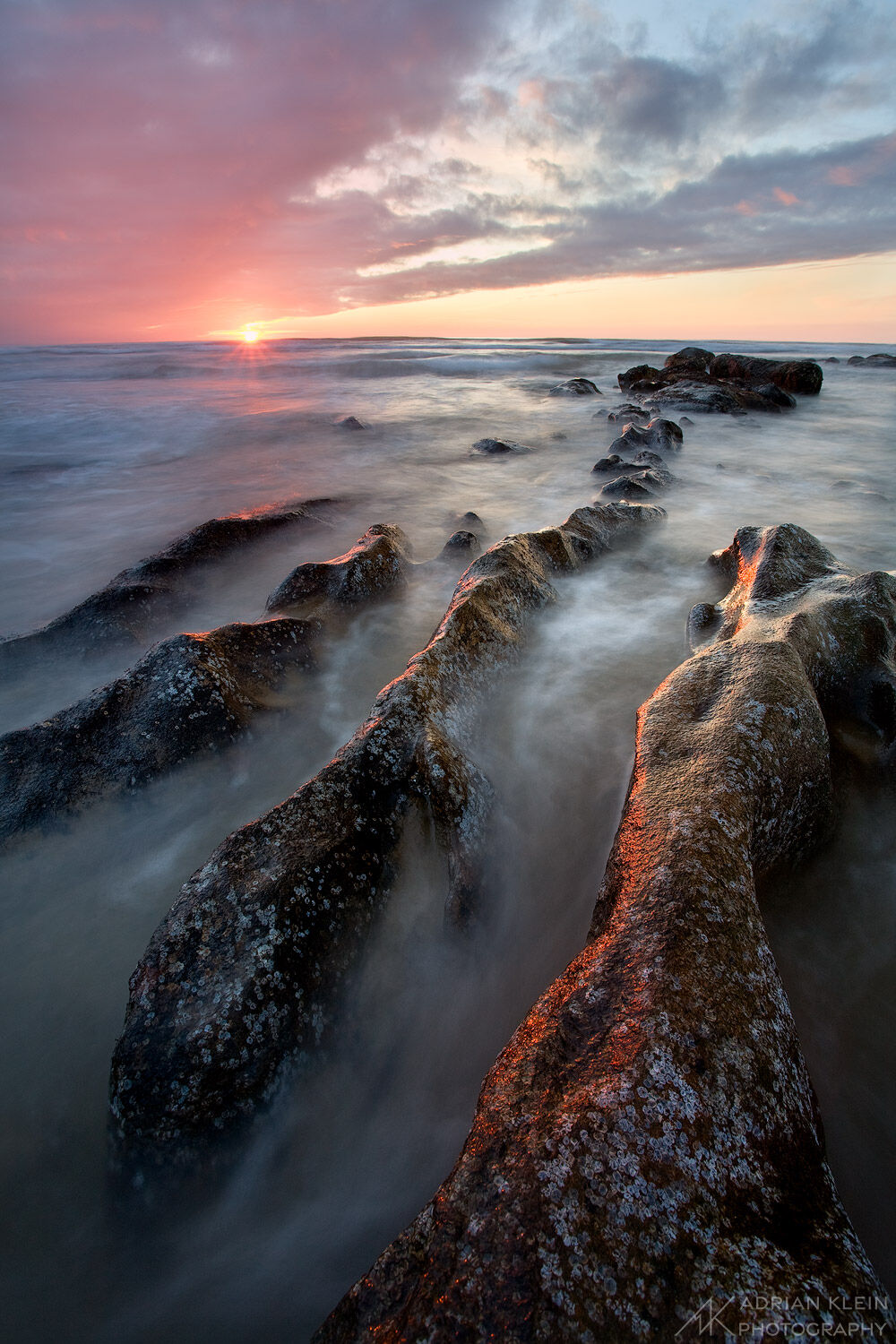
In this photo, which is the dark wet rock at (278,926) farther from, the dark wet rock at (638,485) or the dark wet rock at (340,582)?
the dark wet rock at (638,485)

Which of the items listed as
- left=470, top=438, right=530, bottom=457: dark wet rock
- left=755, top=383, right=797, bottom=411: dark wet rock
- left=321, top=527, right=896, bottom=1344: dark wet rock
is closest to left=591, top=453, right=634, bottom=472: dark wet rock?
left=470, top=438, right=530, bottom=457: dark wet rock

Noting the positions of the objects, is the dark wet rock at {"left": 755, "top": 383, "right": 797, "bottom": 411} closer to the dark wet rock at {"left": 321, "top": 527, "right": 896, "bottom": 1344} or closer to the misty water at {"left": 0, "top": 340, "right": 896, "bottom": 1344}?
the misty water at {"left": 0, "top": 340, "right": 896, "bottom": 1344}

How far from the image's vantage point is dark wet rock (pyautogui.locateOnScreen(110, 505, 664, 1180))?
7.22 ft

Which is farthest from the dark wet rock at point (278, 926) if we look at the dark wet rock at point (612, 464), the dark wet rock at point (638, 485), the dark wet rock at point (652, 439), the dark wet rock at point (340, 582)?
the dark wet rock at point (652, 439)

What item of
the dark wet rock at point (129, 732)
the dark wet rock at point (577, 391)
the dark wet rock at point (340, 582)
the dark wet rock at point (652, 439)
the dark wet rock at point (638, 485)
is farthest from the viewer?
the dark wet rock at point (577, 391)

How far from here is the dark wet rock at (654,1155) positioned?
1343mm

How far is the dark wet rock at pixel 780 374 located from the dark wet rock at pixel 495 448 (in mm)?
10915

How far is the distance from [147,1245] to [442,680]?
2.79 m

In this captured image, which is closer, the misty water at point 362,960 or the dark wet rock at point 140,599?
the misty water at point 362,960

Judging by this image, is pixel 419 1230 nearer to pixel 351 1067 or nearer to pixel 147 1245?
pixel 351 1067

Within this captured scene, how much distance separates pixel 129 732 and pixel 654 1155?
349 cm

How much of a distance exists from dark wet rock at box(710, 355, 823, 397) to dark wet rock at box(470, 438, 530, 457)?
1091 cm

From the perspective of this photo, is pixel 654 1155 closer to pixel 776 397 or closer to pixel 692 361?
pixel 776 397

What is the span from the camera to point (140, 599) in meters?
5.75
